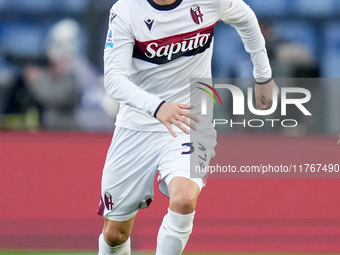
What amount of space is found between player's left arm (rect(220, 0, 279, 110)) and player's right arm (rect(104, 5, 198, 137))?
67 cm

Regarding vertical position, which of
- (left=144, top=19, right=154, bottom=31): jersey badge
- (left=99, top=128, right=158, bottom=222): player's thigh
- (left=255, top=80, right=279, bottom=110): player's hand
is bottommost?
(left=99, top=128, right=158, bottom=222): player's thigh

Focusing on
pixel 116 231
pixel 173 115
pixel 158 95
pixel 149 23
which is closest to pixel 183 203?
pixel 173 115

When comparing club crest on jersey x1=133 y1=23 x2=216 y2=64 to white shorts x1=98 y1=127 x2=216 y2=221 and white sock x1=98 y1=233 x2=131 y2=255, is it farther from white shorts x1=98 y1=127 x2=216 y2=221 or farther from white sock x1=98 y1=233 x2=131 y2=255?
white sock x1=98 y1=233 x2=131 y2=255

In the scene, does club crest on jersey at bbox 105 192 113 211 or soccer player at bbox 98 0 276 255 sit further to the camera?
club crest on jersey at bbox 105 192 113 211

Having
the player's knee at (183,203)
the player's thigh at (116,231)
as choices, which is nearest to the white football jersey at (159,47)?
the player's knee at (183,203)

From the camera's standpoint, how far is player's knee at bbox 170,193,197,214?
491cm

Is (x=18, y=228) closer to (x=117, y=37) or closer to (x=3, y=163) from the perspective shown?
(x=3, y=163)

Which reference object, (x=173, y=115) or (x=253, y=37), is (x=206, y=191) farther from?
(x=173, y=115)

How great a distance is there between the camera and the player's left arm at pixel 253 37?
546 cm

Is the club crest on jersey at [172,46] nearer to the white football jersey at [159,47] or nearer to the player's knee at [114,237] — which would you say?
the white football jersey at [159,47]

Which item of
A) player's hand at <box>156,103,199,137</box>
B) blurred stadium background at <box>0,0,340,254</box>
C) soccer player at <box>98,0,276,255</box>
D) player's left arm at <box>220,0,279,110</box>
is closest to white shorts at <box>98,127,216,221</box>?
soccer player at <box>98,0,276,255</box>

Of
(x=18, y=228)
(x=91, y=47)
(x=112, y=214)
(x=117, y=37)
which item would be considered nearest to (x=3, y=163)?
(x=18, y=228)

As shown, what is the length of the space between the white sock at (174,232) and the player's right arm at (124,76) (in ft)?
1.60

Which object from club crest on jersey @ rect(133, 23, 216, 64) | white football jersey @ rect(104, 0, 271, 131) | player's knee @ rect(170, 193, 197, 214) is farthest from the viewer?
club crest on jersey @ rect(133, 23, 216, 64)
